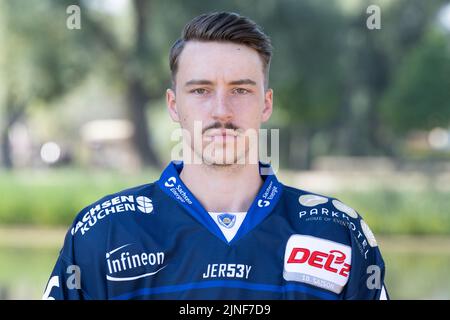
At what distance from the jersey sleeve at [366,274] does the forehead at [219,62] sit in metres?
0.70

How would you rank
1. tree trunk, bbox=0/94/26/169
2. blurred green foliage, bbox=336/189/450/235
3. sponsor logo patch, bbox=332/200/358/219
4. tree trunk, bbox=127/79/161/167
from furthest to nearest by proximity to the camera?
tree trunk, bbox=0/94/26/169, tree trunk, bbox=127/79/161/167, blurred green foliage, bbox=336/189/450/235, sponsor logo patch, bbox=332/200/358/219

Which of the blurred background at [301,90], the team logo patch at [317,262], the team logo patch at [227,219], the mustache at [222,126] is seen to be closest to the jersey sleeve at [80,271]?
the team logo patch at [227,219]

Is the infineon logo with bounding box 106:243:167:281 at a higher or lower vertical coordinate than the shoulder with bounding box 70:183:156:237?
lower

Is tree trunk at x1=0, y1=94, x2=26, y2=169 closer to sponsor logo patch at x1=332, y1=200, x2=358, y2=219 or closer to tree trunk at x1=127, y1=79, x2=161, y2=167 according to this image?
tree trunk at x1=127, y1=79, x2=161, y2=167

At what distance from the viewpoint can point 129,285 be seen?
2434 mm

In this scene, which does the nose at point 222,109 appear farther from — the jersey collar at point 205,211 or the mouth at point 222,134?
the jersey collar at point 205,211

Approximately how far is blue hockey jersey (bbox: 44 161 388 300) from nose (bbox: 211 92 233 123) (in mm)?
317

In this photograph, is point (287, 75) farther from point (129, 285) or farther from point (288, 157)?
point (129, 285)

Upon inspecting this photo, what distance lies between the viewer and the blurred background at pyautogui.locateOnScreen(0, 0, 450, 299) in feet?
44.8

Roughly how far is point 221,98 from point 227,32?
0.87 ft

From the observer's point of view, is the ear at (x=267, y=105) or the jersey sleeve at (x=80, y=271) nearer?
the jersey sleeve at (x=80, y=271)

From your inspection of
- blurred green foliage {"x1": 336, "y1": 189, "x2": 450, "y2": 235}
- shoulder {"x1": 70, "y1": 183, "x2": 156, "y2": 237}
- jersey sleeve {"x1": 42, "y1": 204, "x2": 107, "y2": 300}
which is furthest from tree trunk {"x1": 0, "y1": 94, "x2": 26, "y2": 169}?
jersey sleeve {"x1": 42, "y1": 204, "x2": 107, "y2": 300}

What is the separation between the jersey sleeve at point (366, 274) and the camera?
2.51 m
